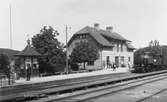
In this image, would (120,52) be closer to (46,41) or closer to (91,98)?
(46,41)

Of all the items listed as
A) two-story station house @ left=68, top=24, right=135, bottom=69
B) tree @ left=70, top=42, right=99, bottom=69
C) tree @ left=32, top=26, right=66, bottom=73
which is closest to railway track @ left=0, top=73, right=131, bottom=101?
tree @ left=32, top=26, right=66, bottom=73

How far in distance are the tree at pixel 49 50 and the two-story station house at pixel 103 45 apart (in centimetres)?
1320

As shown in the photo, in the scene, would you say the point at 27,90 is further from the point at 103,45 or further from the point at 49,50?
the point at 103,45

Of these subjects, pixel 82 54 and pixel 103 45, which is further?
pixel 103 45

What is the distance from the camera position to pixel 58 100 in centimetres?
1234

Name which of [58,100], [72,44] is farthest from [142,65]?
[58,100]

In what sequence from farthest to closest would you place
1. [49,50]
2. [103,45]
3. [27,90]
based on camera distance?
[103,45] → [49,50] → [27,90]

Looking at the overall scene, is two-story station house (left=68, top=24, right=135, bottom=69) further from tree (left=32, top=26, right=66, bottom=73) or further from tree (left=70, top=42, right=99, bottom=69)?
tree (left=32, top=26, right=66, bottom=73)

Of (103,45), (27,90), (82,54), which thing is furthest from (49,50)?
(27,90)

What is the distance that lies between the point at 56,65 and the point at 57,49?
2.29m

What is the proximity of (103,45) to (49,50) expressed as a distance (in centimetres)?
1624

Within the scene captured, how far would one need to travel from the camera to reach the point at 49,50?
3444 cm

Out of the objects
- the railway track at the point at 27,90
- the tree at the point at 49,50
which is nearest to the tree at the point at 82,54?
the tree at the point at 49,50

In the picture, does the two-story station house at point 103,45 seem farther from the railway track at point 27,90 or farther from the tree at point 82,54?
the railway track at point 27,90
